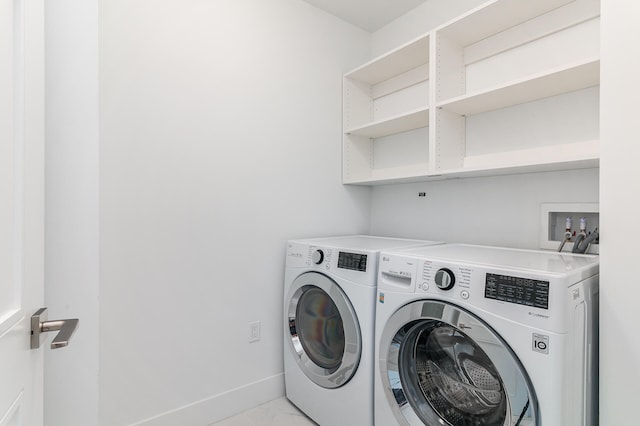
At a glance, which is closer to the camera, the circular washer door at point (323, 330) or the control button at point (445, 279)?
the control button at point (445, 279)

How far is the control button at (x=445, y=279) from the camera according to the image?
3.62 ft

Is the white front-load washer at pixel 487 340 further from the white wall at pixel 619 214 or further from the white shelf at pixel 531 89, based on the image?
the white shelf at pixel 531 89

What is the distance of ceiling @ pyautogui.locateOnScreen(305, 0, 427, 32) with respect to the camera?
2.09m

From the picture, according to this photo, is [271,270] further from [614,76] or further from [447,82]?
[614,76]

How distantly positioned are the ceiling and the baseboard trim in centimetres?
238

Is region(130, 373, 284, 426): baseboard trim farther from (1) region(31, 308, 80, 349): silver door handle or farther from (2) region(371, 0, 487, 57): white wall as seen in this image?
(2) region(371, 0, 487, 57): white wall

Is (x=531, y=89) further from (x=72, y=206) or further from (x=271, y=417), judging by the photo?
(x=271, y=417)

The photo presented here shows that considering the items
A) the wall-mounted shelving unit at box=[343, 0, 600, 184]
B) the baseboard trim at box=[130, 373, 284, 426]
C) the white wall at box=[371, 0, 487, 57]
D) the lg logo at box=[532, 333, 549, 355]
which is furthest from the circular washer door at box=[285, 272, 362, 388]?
the white wall at box=[371, 0, 487, 57]

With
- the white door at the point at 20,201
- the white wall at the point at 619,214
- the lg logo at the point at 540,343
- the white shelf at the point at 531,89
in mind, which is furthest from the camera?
the white shelf at the point at 531,89

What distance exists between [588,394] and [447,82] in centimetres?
150

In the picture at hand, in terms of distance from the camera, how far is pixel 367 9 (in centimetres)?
216

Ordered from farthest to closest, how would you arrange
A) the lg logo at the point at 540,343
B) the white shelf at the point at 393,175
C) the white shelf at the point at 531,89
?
1. the white shelf at the point at 393,175
2. the white shelf at the point at 531,89
3. the lg logo at the point at 540,343

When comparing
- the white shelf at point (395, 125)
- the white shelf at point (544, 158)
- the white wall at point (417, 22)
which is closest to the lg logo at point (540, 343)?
the white shelf at point (544, 158)

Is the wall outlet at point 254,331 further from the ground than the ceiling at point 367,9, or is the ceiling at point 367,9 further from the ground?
the ceiling at point 367,9
